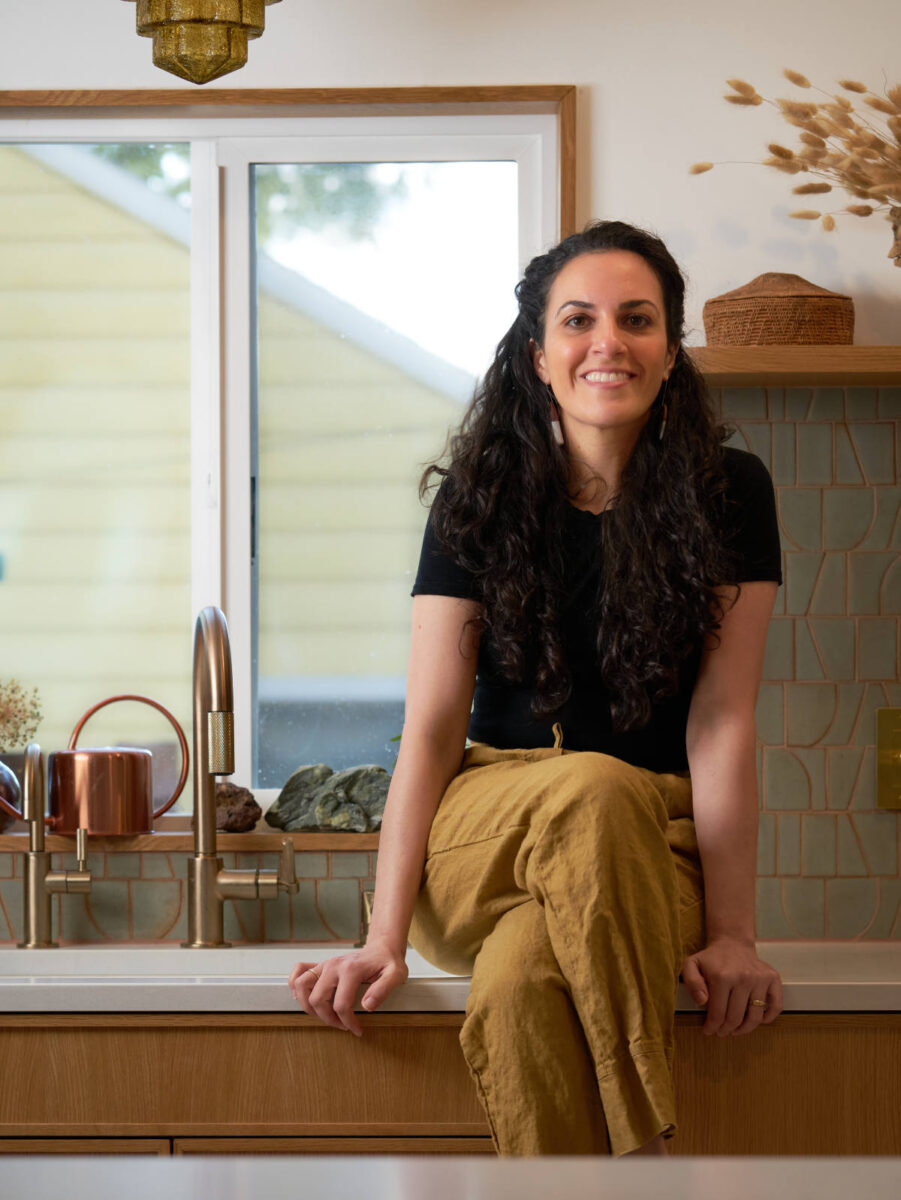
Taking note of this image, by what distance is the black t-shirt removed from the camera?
153 cm

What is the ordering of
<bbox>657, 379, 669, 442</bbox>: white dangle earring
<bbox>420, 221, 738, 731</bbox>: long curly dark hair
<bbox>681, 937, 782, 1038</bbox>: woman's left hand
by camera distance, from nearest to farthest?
1. <bbox>681, 937, 782, 1038</bbox>: woman's left hand
2. <bbox>420, 221, 738, 731</bbox>: long curly dark hair
3. <bbox>657, 379, 669, 442</bbox>: white dangle earring

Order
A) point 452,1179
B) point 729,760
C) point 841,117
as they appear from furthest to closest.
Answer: point 841,117, point 729,760, point 452,1179

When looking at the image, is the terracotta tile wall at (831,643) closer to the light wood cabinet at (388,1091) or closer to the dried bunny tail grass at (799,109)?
the dried bunny tail grass at (799,109)

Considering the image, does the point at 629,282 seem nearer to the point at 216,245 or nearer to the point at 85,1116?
the point at 216,245

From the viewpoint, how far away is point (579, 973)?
3.80 feet

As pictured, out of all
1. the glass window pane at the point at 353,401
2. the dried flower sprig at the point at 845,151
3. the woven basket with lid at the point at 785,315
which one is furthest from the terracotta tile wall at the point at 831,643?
the glass window pane at the point at 353,401

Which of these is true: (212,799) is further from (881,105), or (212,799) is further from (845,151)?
(881,105)

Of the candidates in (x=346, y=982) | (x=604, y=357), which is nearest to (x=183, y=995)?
(x=346, y=982)

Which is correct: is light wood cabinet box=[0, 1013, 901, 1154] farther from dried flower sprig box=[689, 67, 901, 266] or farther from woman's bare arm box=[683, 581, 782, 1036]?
dried flower sprig box=[689, 67, 901, 266]

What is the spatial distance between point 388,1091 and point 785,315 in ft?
3.72

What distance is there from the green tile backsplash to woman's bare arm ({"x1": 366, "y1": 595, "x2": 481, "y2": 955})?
51 centimetres

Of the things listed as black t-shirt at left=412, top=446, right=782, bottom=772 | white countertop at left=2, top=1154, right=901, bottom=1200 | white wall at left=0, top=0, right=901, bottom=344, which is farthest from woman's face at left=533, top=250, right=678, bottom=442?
white countertop at left=2, top=1154, right=901, bottom=1200

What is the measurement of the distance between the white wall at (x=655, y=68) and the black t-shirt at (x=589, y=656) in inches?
20.5

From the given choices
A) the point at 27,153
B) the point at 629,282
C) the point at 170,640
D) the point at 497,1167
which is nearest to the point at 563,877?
the point at 629,282
